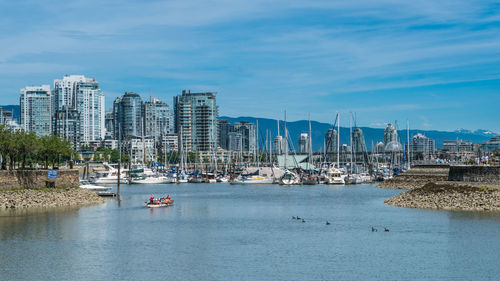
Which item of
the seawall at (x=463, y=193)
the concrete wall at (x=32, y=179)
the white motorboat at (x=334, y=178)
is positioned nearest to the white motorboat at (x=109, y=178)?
the white motorboat at (x=334, y=178)

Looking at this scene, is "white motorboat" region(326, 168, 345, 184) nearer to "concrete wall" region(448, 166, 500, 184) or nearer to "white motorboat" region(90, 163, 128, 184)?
"white motorboat" region(90, 163, 128, 184)

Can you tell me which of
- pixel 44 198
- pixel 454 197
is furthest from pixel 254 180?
pixel 454 197

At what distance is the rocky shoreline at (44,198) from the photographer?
250 feet

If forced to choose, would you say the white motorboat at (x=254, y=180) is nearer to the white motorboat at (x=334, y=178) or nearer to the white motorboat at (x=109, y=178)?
the white motorboat at (x=334, y=178)

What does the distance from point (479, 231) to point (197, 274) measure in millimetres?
26932

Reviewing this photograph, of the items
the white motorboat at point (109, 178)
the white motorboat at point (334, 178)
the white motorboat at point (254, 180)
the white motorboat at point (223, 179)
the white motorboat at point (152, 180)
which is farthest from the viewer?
the white motorboat at point (223, 179)

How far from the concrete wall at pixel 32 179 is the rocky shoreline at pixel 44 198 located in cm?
104

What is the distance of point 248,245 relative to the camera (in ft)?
165

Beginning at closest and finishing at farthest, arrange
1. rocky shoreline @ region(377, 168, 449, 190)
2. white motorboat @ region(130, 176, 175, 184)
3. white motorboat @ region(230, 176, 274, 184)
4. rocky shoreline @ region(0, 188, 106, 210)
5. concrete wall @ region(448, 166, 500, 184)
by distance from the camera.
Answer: rocky shoreline @ region(0, 188, 106, 210) → concrete wall @ region(448, 166, 500, 184) → rocky shoreline @ region(377, 168, 449, 190) → white motorboat @ region(130, 176, 175, 184) → white motorboat @ region(230, 176, 274, 184)

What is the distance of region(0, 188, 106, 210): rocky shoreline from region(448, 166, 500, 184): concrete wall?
1854 inches

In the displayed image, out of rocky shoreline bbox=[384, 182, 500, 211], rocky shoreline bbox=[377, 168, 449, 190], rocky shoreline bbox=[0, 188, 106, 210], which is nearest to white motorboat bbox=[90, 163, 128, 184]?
rocky shoreline bbox=[0, 188, 106, 210]

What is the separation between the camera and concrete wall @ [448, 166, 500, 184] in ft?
254

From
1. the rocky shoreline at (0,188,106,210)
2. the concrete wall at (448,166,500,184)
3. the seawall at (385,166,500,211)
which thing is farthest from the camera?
the concrete wall at (448,166,500,184)

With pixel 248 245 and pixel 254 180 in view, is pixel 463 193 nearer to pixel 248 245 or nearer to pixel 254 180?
pixel 248 245
